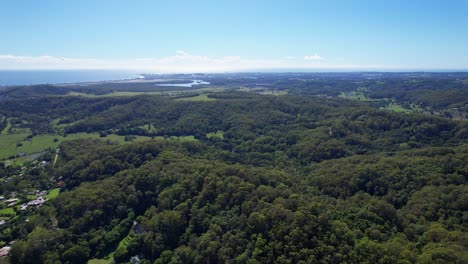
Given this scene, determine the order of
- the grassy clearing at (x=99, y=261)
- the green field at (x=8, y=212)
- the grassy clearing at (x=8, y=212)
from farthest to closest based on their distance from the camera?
the green field at (x=8, y=212), the grassy clearing at (x=8, y=212), the grassy clearing at (x=99, y=261)

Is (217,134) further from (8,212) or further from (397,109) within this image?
(397,109)

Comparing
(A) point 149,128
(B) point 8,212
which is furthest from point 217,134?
(B) point 8,212

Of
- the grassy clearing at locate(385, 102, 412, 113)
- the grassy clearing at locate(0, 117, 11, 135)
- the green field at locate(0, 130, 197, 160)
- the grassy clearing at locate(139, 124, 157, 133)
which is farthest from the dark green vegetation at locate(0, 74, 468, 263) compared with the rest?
the grassy clearing at locate(385, 102, 412, 113)

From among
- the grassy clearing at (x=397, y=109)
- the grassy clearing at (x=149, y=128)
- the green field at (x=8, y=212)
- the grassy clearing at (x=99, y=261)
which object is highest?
the grassy clearing at (x=397, y=109)

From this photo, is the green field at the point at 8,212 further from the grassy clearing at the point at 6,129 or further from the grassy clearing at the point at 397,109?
the grassy clearing at the point at 397,109

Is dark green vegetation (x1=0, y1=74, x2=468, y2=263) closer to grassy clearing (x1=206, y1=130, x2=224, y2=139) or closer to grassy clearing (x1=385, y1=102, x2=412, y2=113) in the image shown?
grassy clearing (x1=206, y1=130, x2=224, y2=139)

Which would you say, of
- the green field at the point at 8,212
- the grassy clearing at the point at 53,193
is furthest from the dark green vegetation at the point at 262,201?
the green field at the point at 8,212

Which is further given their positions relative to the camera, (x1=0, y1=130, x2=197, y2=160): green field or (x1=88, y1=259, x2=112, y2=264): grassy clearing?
(x1=0, y1=130, x2=197, y2=160): green field

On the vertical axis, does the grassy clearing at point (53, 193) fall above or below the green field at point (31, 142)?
below
